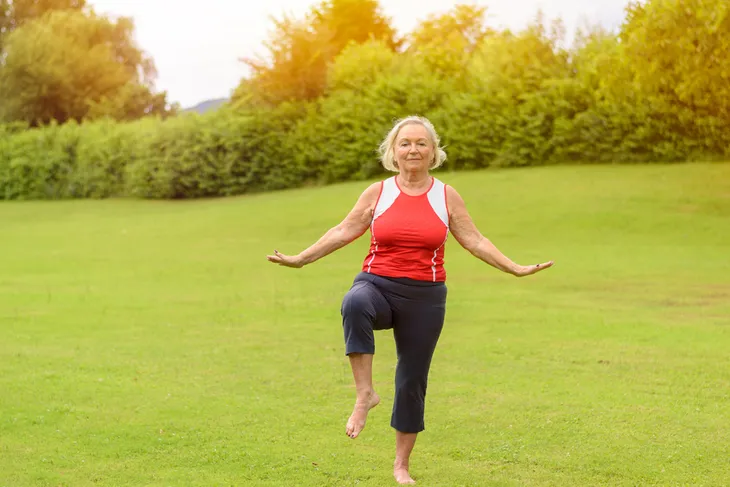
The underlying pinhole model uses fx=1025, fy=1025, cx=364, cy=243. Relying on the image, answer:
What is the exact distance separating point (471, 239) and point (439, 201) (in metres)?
0.35

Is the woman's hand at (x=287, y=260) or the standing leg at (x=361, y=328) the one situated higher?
the woman's hand at (x=287, y=260)

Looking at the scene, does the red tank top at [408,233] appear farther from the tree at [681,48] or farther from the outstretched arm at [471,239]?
the tree at [681,48]

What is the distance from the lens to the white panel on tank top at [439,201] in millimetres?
5750

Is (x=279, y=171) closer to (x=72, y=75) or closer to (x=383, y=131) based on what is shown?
(x=383, y=131)

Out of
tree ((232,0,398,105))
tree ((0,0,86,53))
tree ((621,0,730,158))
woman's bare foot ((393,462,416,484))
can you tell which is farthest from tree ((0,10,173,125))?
woman's bare foot ((393,462,416,484))

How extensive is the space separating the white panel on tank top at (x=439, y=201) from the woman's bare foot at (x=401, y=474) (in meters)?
1.65

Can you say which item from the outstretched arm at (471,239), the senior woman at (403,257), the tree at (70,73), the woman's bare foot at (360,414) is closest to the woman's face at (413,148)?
the senior woman at (403,257)

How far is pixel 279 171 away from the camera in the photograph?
45500mm

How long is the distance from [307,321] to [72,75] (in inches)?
2023

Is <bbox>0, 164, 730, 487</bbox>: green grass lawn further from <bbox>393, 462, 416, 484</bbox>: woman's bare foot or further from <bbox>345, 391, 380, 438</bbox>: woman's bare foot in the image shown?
<bbox>345, 391, 380, 438</bbox>: woman's bare foot

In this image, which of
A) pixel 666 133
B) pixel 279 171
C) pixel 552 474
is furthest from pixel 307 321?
pixel 279 171

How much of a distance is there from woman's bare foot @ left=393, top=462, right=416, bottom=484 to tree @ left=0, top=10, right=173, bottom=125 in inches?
2141

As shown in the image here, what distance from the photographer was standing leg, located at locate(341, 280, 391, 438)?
5.58m

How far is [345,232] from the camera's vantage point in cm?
594
